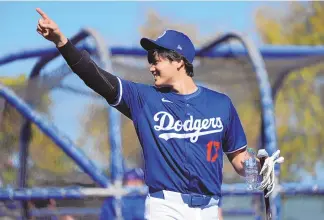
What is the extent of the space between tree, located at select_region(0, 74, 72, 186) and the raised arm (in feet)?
16.6

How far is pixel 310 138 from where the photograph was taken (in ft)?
42.3

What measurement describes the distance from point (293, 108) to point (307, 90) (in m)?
2.33

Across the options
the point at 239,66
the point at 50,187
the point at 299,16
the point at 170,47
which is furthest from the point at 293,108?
the point at 299,16

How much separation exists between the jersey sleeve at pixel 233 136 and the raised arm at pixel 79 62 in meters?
0.66

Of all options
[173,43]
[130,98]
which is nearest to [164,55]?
Answer: [173,43]

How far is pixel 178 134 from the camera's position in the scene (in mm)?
3625

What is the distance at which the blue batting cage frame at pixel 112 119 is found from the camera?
24.4 feet

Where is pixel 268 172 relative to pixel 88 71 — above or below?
below

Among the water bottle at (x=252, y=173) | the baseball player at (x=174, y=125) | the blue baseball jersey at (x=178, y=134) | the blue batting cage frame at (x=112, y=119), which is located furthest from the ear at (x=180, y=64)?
the blue batting cage frame at (x=112, y=119)

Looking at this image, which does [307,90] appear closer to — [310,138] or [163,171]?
[310,138]

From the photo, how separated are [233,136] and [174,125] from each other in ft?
1.28

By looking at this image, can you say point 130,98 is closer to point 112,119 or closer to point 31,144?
point 112,119

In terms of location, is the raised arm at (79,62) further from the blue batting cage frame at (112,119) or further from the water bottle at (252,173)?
the blue batting cage frame at (112,119)

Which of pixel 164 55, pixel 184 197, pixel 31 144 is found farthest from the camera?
pixel 31 144
